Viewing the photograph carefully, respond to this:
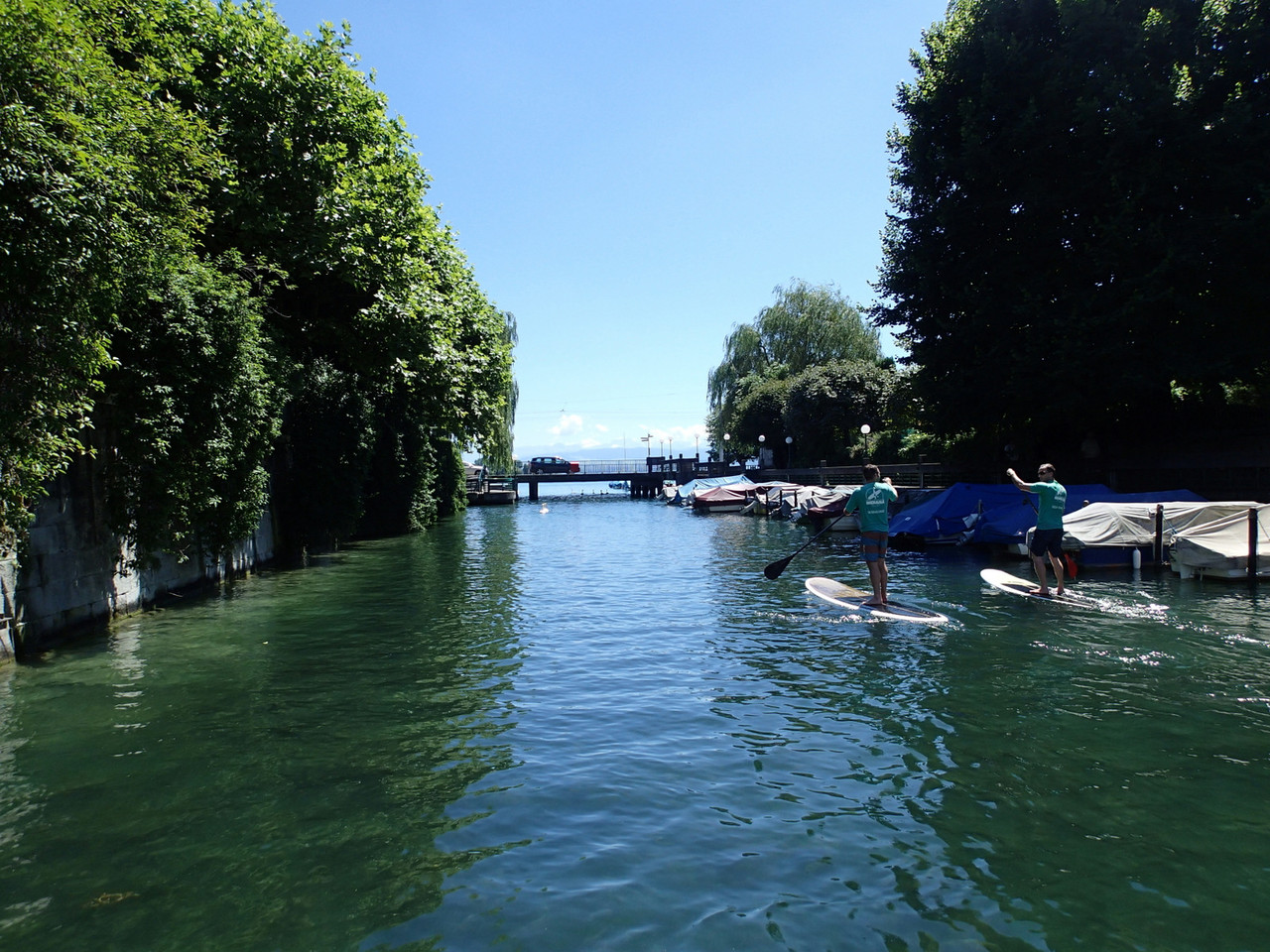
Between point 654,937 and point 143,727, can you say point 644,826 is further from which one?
point 143,727

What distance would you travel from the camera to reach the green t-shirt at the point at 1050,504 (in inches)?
558

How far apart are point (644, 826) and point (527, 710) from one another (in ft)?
10.5

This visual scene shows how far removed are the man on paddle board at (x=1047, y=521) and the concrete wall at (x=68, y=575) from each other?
1468 centimetres

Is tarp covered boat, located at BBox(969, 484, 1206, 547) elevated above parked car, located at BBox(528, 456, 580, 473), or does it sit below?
below

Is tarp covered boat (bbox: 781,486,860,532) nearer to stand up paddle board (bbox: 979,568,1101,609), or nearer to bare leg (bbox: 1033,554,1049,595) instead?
stand up paddle board (bbox: 979,568,1101,609)

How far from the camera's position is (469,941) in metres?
4.48

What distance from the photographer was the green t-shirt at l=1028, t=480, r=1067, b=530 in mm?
14180

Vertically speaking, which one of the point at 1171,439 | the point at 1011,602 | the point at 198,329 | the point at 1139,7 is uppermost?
the point at 1139,7

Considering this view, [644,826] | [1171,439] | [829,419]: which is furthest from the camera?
[829,419]

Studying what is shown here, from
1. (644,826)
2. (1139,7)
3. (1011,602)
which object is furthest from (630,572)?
(1139,7)

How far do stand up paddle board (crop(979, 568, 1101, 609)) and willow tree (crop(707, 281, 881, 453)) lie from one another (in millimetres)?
38776

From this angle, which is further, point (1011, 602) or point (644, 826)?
point (1011, 602)

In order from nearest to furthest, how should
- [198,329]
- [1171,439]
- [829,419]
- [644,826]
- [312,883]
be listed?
[312,883] < [644,826] < [198,329] < [1171,439] < [829,419]

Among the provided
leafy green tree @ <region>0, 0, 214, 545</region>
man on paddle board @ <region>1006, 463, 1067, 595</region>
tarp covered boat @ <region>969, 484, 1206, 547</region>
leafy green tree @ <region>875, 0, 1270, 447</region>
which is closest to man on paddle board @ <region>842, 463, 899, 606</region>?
man on paddle board @ <region>1006, 463, 1067, 595</region>
